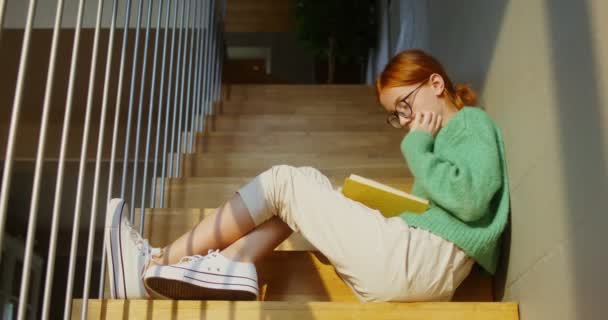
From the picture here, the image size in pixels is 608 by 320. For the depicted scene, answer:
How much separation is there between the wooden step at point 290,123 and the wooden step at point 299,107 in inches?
4.6

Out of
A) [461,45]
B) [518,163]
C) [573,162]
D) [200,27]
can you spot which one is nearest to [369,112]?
[200,27]

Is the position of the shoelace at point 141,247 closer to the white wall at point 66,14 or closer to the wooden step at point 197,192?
the wooden step at point 197,192

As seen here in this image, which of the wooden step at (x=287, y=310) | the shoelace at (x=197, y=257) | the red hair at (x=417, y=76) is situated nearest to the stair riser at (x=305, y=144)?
the red hair at (x=417, y=76)

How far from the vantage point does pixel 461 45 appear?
2098 mm

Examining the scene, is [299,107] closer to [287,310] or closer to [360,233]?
[360,233]

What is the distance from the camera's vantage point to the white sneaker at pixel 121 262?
133 centimetres

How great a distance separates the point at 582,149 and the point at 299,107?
241 cm

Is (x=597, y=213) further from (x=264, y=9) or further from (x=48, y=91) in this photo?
(x=264, y=9)

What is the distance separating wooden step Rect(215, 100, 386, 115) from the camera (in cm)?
328

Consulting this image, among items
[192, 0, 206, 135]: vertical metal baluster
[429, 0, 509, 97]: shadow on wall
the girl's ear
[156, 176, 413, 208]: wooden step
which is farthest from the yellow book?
[192, 0, 206, 135]: vertical metal baluster

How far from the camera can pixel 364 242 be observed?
4.39 ft

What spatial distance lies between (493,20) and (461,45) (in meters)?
0.53

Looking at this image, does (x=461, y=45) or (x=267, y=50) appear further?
(x=267, y=50)

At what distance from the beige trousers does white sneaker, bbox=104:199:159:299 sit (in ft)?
0.81
